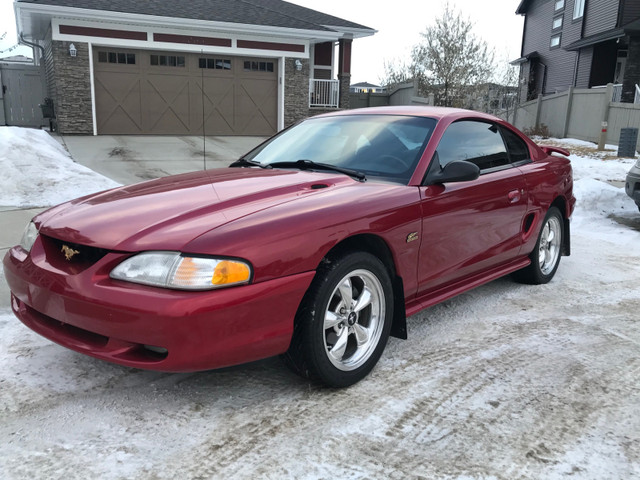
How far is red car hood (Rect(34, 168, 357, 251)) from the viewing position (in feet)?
8.59

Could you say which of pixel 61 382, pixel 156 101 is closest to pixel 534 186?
pixel 61 382

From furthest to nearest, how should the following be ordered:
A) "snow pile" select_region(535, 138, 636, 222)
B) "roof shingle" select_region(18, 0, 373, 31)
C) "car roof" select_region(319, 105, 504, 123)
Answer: "roof shingle" select_region(18, 0, 373, 31) → "snow pile" select_region(535, 138, 636, 222) → "car roof" select_region(319, 105, 504, 123)

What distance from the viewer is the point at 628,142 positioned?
13914 mm

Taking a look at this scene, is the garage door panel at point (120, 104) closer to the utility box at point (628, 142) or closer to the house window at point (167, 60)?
the house window at point (167, 60)

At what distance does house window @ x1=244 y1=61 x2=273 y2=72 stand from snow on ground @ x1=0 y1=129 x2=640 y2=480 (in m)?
14.7

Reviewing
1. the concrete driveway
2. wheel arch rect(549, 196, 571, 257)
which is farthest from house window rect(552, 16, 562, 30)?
wheel arch rect(549, 196, 571, 257)

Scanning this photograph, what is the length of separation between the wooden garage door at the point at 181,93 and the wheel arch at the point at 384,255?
42.2 feet

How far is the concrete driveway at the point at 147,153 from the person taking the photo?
1069 centimetres

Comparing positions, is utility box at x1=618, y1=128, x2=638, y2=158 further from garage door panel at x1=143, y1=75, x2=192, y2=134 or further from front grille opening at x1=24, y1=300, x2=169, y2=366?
front grille opening at x1=24, y1=300, x2=169, y2=366

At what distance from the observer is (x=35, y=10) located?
14.1 metres

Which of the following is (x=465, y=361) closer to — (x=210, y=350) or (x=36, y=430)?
(x=210, y=350)

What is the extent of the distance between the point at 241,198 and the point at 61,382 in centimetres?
139

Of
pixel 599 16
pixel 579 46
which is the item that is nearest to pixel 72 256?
pixel 579 46

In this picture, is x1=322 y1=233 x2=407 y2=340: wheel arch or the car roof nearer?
x1=322 y1=233 x2=407 y2=340: wheel arch
